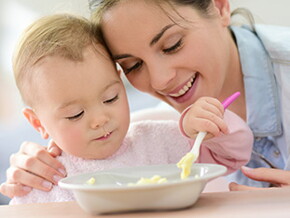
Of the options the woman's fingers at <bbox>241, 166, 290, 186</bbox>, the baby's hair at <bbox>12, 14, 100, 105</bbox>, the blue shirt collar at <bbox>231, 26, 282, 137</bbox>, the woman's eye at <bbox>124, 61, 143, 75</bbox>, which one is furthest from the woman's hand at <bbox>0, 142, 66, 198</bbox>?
the blue shirt collar at <bbox>231, 26, 282, 137</bbox>

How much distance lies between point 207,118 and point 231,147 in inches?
10.4

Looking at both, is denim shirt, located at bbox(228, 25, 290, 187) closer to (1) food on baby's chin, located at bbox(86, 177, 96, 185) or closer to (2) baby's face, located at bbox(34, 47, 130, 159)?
(2) baby's face, located at bbox(34, 47, 130, 159)

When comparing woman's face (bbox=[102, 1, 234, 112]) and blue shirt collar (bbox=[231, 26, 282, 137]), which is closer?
woman's face (bbox=[102, 1, 234, 112])

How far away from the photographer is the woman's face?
4.03 feet

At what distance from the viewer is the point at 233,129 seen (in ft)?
4.02

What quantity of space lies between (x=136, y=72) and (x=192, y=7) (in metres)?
0.23

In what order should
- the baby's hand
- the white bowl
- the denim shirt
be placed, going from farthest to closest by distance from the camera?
the denim shirt < the baby's hand < the white bowl

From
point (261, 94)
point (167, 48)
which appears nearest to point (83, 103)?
point (167, 48)

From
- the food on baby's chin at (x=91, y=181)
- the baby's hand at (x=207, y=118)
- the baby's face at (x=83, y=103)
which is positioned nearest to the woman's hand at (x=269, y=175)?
the baby's hand at (x=207, y=118)

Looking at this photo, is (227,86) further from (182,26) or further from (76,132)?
(76,132)

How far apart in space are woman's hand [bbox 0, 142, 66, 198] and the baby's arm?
37 cm

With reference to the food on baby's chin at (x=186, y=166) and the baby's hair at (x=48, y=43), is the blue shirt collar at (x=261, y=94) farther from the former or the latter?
the food on baby's chin at (x=186, y=166)

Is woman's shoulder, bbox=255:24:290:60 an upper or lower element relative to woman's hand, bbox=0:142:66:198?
upper

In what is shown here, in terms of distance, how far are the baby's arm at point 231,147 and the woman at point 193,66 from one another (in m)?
0.09
